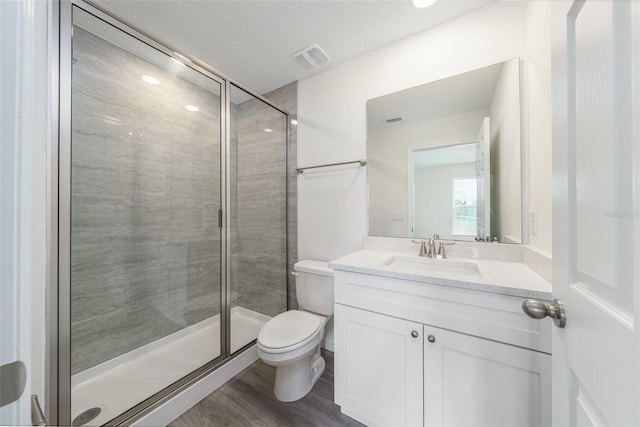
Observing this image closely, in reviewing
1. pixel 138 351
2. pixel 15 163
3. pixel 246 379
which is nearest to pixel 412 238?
pixel 246 379

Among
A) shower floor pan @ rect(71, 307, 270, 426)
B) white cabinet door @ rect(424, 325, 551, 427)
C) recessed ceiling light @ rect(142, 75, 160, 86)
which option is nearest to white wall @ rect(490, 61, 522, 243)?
white cabinet door @ rect(424, 325, 551, 427)

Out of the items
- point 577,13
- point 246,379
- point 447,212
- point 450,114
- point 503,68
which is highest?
point 503,68

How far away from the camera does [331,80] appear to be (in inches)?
74.0

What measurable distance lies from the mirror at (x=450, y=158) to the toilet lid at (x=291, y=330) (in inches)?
30.1

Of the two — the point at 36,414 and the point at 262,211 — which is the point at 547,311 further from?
the point at 262,211

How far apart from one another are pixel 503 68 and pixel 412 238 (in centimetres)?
114

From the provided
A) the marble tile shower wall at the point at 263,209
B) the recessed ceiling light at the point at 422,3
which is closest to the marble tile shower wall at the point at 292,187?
the marble tile shower wall at the point at 263,209

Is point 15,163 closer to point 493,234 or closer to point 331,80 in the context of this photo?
point 493,234

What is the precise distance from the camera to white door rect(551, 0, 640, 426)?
0.32 meters

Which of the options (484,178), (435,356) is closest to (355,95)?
(484,178)

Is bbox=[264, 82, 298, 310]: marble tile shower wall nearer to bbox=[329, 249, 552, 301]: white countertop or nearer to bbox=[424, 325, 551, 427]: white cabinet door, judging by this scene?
bbox=[329, 249, 552, 301]: white countertop

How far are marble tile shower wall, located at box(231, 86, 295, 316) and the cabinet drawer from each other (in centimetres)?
111

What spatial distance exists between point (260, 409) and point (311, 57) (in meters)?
2.43

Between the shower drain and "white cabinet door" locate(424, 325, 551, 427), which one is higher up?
"white cabinet door" locate(424, 325, 551, 427)
